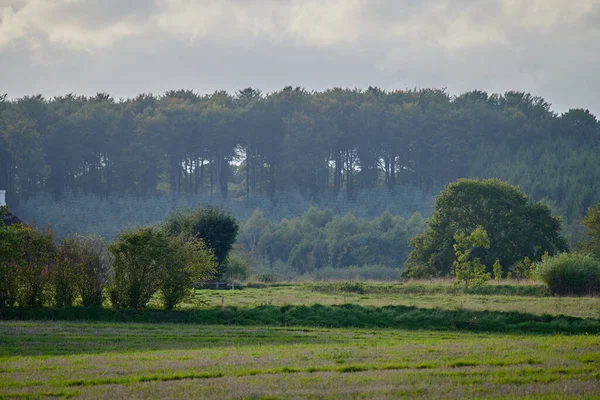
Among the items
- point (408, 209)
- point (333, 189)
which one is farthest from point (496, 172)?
point (333, 189)

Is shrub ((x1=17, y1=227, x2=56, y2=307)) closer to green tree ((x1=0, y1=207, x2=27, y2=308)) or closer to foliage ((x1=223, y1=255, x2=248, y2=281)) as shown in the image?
green tree ((x1=0, y1=207, x2=27, y2=308))

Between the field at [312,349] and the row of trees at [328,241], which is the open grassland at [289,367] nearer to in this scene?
the field at [312,349]

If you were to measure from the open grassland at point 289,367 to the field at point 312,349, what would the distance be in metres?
0.04

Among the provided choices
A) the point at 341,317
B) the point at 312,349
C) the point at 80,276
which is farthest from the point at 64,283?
the point at 312,349

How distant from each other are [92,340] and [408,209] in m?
85.1

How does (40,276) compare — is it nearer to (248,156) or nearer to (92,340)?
(92,340)

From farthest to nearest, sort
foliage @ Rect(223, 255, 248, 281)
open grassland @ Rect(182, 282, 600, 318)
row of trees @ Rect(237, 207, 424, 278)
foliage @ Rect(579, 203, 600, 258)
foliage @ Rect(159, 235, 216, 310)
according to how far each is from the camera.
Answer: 1. row of trees @ Rect(237, 207, 424, 278)
2. foliage @ Rect(579, 203, 600, 258)
3. foliage @ Rect(223, 255, 248, 281)
4. foliage @ Rect(159, 235, 216, 310)
5. open grassland @ Rect(182, 282, 600, 318)

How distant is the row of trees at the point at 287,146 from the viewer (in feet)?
359

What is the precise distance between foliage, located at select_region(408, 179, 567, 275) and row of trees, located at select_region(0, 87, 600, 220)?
129 ft

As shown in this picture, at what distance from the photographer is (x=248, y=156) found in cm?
11431

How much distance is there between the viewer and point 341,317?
36.3m

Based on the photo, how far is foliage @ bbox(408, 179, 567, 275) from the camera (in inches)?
2618

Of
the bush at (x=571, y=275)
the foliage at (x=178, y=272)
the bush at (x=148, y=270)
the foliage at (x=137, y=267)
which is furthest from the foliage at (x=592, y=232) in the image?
the foliage at (x=137, y=267)

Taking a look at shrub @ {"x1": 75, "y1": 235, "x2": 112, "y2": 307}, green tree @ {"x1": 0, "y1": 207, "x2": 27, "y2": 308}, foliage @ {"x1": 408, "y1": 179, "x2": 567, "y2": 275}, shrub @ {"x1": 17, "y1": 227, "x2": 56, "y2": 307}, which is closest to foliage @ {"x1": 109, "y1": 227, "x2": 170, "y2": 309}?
shrub @ {"x1": 75, "y1": 235, "x2": 112, "y2": 307}
